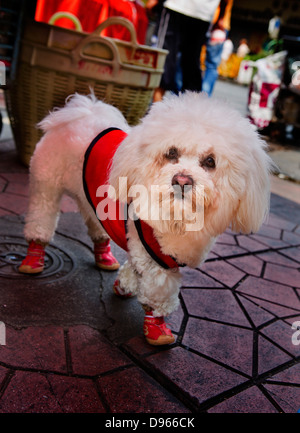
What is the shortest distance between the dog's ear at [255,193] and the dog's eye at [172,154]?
0.26 metres

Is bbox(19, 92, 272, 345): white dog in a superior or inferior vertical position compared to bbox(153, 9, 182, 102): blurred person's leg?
Answer: inferior

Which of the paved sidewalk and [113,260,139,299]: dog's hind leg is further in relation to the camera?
[113,260,139,299]: dog's hind leg

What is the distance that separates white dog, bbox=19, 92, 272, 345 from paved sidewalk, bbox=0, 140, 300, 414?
19 centimetres

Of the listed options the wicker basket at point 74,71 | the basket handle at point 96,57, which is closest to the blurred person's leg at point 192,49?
the wicker basket at point 74,71

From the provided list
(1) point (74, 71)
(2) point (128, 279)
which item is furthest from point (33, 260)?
(1) point (74, 71)

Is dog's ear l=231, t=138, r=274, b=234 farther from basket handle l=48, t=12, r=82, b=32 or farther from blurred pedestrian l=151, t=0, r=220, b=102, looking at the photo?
blurred pedestrian l=151, t=0, r=220, b=102

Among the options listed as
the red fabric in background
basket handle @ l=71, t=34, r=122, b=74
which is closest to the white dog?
basket handle @ l=71, t=34, r=122, b=74

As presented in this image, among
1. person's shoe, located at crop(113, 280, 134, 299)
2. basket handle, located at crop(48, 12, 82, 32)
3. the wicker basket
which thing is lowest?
person's shoe, located at crop(113, 280, 134, 299)

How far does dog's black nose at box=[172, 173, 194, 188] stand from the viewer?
1.52 meters

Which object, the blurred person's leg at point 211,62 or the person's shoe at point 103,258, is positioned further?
the blurred person's leg at point 211,62

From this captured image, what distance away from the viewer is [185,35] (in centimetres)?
483

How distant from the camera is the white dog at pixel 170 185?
1590 millimetres

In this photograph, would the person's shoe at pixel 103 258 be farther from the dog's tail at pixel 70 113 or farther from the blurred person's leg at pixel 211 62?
the blurred person's leg at pixel 211 62

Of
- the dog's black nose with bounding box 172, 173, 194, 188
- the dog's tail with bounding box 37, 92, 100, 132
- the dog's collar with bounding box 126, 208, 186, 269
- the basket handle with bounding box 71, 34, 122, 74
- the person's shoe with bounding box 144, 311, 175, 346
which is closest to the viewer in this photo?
the dog's black nose with bounding box 172, 173, 194, 188
